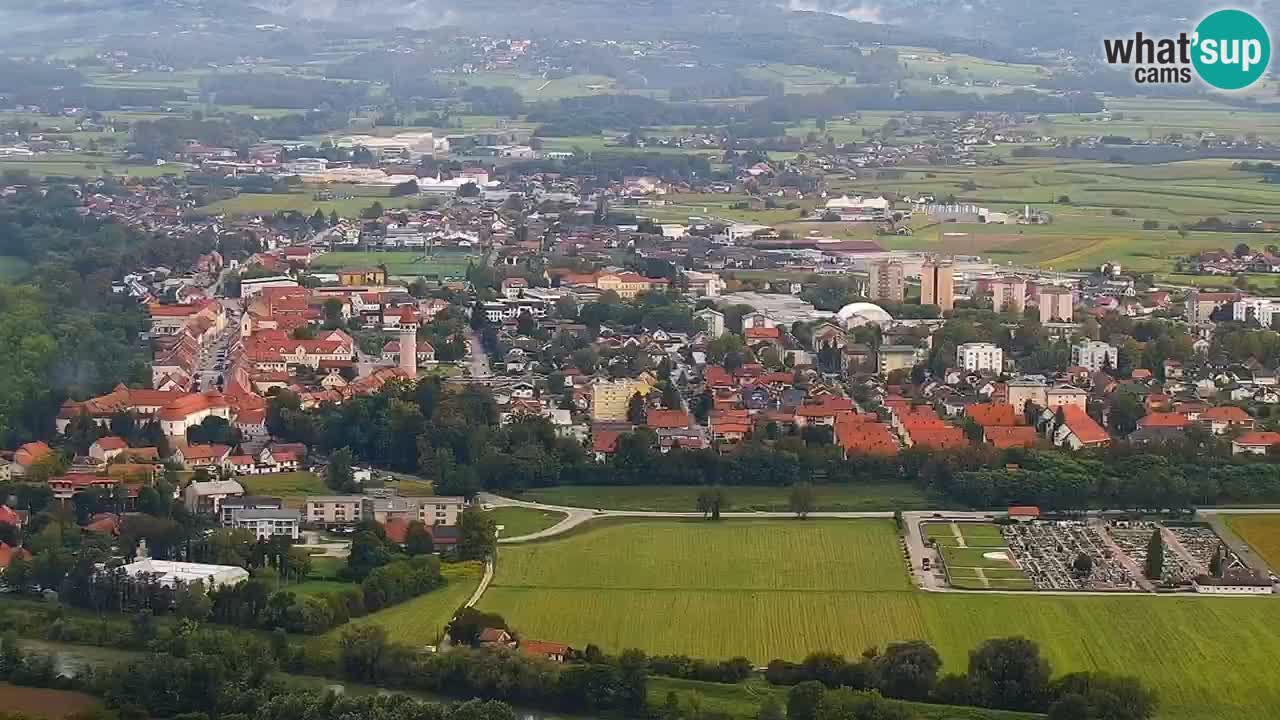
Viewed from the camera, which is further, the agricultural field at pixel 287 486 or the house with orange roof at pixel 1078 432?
the house with orange roof at pixel 1078 432

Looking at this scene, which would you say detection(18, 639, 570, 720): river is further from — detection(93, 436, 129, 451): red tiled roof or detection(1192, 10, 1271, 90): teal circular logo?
detection(1192, 10, 1271, 90): teal circular logo

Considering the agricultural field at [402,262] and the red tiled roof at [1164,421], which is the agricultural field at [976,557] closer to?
the red tiled roof at [1164,421]

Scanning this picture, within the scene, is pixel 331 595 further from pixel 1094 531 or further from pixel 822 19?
pixel 822 19

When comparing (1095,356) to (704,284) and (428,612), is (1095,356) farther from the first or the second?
(428,612)

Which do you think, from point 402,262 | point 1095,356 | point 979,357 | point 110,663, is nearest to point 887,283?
point 979,357

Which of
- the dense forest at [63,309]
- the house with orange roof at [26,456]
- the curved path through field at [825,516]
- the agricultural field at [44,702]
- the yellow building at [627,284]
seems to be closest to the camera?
the agricultural field at [44,702]

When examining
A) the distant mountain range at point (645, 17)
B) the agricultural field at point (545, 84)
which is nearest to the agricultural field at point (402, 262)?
the agricultural field at point (545, 84)
